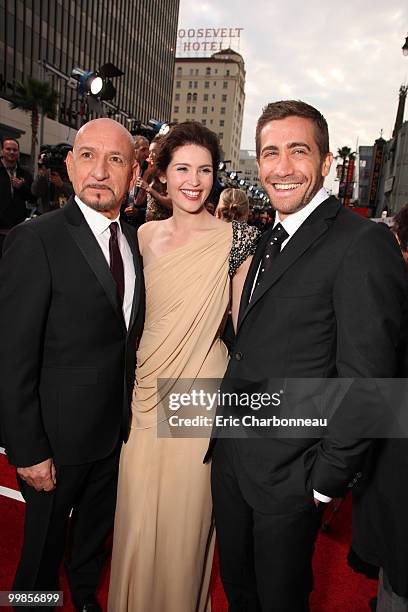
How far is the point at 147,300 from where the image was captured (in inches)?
92.4

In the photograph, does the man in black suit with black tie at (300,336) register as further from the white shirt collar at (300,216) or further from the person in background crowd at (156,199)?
the person in background crowd at (156,199)

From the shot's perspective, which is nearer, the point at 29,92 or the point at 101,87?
the point at 101,87

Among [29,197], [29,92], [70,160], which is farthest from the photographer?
[29,92]

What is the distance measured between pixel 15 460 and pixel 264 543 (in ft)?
3.53

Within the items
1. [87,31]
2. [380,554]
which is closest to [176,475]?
[380,554]

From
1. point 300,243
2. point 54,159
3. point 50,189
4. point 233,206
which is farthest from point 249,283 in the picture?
point 54,159

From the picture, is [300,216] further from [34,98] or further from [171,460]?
[34,98]

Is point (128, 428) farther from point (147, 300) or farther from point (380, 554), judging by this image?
point (380, 554)

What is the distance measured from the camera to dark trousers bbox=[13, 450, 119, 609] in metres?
2.04

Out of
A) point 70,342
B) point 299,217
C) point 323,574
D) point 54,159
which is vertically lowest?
point 323,574

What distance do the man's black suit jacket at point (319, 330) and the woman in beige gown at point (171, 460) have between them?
385 mm

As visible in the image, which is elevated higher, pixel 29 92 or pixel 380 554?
pixel 29 92

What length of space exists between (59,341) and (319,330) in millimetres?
1045

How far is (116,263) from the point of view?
1995mm
